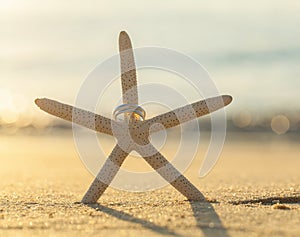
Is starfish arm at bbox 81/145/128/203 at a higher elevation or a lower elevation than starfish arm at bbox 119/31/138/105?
lower

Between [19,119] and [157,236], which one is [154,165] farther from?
[19,119]

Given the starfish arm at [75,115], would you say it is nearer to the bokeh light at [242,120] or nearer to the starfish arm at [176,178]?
the starfish arm at [176,178]

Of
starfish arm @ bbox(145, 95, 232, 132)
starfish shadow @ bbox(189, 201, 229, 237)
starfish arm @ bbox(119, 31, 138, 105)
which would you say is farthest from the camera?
starfish arm @ bbox(119, 31, 138, 105)

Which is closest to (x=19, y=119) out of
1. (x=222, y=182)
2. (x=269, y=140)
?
(x=269, y=140)

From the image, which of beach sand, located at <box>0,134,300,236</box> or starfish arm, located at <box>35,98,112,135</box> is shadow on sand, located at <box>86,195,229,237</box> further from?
starfish arm, located at <box>35,98,112,135</box>

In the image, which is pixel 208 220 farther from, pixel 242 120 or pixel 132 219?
pixel 242 120

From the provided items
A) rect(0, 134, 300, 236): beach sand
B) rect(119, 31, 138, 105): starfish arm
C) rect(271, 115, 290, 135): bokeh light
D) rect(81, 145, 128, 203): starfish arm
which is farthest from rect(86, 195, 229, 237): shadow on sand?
rect(271, 115, 290, 135): bokeh light

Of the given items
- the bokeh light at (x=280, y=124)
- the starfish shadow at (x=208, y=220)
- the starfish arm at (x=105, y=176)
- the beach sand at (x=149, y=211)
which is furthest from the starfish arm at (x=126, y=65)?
the bokeh light at (x=280, y=124)
